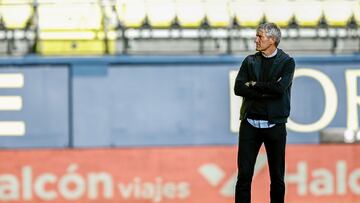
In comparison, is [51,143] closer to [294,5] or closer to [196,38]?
[196,38]

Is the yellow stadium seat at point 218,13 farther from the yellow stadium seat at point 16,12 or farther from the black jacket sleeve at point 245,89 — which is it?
the black jacket sleeve at point 245,89

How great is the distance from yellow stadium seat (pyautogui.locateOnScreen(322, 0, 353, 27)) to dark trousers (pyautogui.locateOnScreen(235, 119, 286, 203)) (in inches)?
125

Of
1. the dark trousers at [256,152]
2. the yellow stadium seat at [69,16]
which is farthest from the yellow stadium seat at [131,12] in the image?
the dark trousers at [256,152]

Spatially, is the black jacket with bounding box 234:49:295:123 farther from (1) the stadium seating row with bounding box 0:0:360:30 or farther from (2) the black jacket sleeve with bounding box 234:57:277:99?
(1) the stadium seating row with bounding box 0:0:360:30

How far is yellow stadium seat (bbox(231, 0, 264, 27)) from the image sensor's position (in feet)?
24.5

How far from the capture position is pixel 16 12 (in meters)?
7.41

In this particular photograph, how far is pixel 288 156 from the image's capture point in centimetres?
709

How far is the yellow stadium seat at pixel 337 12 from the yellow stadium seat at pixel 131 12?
1.86 m

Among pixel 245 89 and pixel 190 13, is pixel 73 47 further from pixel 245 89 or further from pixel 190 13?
pixel 245 89

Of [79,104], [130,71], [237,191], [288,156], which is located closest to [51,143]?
[79,104]

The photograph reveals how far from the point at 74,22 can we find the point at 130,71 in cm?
81

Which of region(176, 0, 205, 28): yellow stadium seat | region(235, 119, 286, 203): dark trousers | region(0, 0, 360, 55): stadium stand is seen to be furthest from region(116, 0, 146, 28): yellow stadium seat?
region(235, 119, 286, 203): dark trousers

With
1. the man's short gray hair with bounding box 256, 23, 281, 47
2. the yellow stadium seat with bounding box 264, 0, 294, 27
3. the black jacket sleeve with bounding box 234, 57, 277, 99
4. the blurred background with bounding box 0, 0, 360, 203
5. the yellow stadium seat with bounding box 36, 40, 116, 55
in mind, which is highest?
the yellow stadium seat with bounding box 264, 0, 294, 27

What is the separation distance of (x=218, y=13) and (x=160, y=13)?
580 mm
